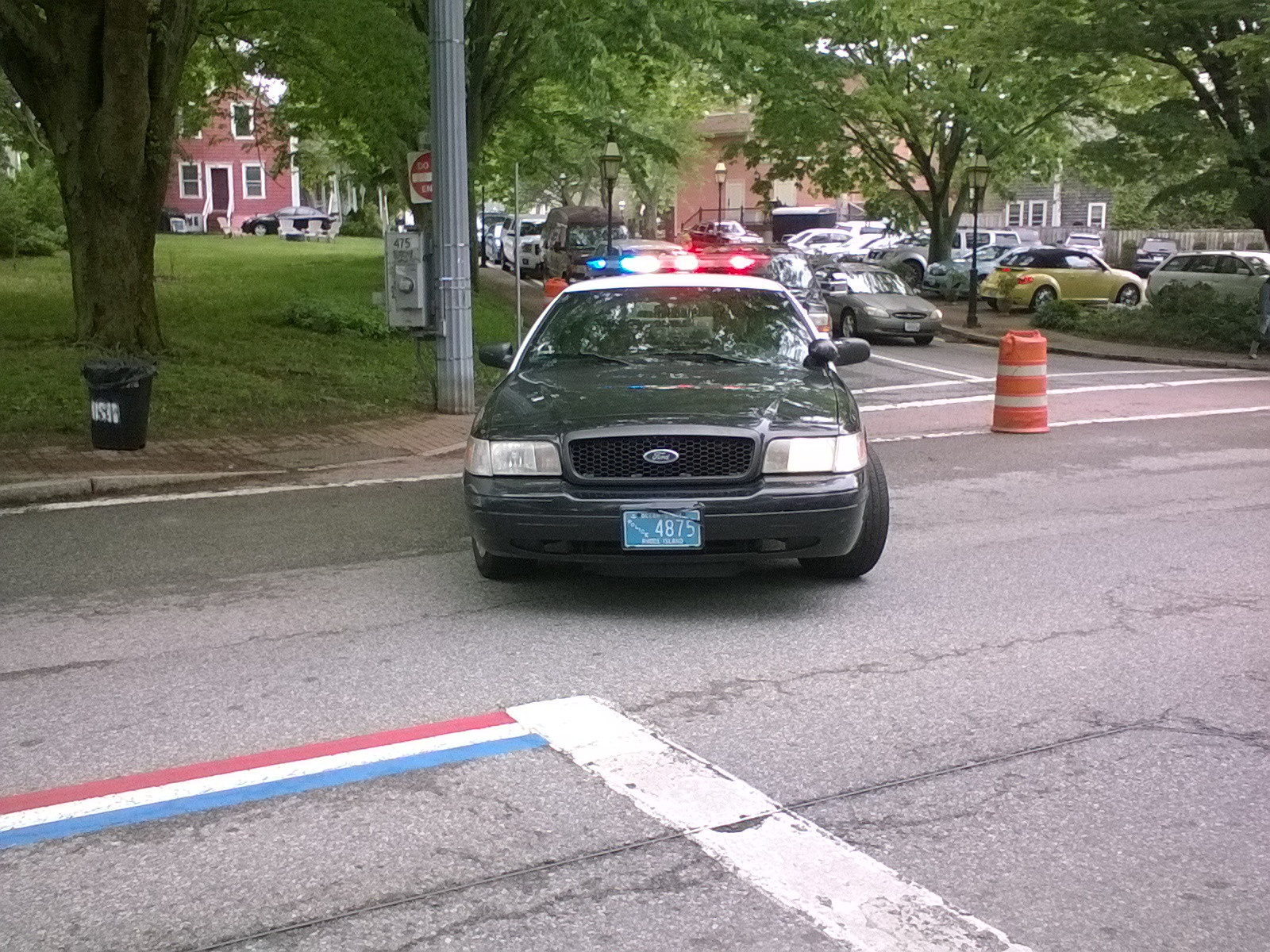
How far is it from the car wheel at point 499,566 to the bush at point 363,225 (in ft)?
170

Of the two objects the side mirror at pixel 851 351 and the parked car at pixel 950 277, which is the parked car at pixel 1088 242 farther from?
the side mirror at pixel 851 351

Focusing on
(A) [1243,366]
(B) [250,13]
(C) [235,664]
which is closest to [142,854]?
(C) [235,664]

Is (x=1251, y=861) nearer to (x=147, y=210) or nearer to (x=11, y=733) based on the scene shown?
(x=11, y=733)

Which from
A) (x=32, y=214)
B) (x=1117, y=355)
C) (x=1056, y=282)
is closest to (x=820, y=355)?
(x=1117, y=355)

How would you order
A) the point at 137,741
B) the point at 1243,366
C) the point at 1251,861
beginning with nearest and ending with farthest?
the point at 1251,861 < the point at 137,741 < the point at 1243,366

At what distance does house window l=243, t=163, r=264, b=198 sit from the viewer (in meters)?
59.2

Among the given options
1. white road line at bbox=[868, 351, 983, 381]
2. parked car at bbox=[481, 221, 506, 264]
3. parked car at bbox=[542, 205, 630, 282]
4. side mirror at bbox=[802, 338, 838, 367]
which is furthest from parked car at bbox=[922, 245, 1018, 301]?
side mirror at bbox=[802, 338, 838, 367]

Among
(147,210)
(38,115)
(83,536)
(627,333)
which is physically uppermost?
(38,115)

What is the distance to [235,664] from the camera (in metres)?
5.59

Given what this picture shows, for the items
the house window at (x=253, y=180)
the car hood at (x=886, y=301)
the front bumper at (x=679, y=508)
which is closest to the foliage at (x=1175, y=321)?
the car hood at (x=886, y=301)

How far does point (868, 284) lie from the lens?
23625mm

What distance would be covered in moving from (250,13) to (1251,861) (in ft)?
56.4

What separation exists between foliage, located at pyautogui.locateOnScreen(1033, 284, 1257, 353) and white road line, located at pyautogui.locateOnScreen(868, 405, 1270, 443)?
7.77m

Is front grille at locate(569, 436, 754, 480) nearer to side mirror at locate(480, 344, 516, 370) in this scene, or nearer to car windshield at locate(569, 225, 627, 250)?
side mirror at locate(480, 344, 516, 370)
